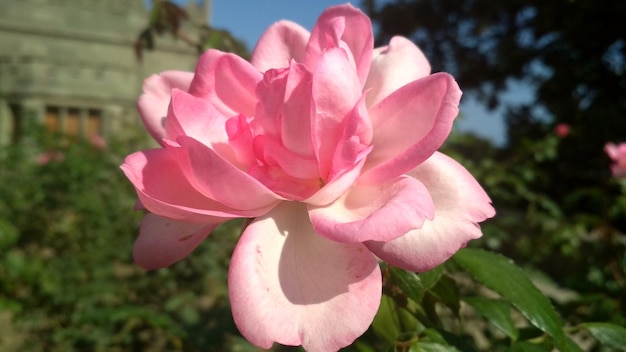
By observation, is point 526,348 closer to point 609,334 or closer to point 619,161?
point 609,334

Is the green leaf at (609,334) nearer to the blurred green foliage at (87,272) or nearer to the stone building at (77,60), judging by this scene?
the blurred green foliage at (87,272)

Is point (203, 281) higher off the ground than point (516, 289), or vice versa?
point (516, 289)

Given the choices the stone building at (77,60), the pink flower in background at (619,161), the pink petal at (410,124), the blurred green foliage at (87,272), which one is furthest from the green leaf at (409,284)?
the stone building at (77,60)

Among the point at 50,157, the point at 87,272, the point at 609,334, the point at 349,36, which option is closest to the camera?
the point at 349,36

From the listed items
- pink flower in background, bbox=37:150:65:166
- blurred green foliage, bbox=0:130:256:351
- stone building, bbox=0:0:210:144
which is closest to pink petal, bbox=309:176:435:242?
blurred green foliage, bbox=0:130:256:351

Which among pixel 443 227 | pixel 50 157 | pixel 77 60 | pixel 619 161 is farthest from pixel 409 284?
pixel 77 60

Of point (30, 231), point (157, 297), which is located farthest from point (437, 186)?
point (30, 231)

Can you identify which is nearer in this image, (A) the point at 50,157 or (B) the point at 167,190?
(B) the point at 167,190
